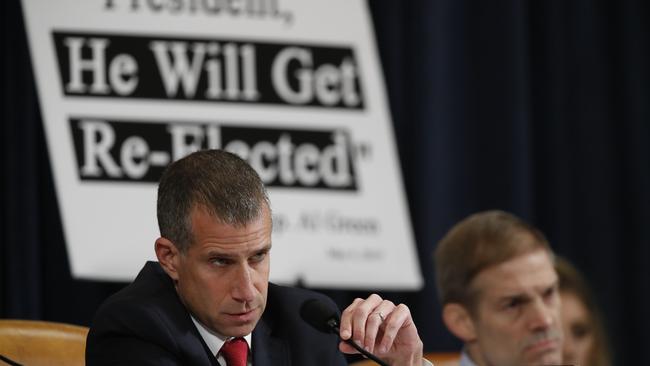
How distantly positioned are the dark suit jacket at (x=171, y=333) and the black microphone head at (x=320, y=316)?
7.8 inches

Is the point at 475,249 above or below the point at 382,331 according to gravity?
below

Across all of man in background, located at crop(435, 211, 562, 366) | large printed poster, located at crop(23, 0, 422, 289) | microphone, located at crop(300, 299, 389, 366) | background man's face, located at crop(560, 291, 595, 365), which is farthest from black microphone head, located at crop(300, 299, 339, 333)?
large printed poster, located at crop(23, 0, 422, 289)

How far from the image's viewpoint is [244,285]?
2562 mm

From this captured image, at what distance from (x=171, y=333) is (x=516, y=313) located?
3.51 feet

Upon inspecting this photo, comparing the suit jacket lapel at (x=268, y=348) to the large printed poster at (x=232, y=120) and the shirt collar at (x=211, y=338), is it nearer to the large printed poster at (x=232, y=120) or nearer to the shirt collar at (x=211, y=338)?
the shirt collar at (x=211, y=338)

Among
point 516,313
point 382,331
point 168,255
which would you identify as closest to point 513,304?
point 516,313

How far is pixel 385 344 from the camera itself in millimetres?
2529

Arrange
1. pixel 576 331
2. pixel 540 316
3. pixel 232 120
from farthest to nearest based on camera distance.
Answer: pixel 232 120
pixel 576 331
pixel 540 316

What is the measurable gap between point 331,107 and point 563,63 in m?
1.09

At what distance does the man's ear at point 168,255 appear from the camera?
263 centimetres

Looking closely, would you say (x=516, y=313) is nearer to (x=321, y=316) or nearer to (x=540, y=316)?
(x=540, y=316)

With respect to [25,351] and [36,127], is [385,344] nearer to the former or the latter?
[25,351]

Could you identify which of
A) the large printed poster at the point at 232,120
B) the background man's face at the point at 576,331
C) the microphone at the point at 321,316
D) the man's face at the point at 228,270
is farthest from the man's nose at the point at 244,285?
the large printed poster at the point at 232,120

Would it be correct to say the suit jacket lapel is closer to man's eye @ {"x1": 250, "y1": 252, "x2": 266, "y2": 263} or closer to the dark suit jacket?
the dark suit jacket
